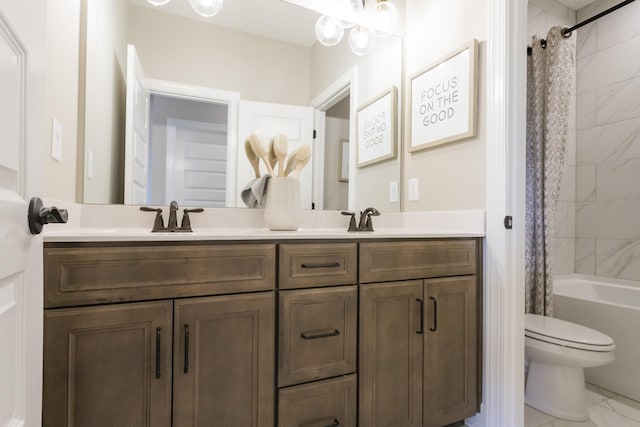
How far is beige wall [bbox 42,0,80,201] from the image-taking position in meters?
0.96

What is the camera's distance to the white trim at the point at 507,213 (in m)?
1.38

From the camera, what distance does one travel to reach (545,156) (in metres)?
1.96

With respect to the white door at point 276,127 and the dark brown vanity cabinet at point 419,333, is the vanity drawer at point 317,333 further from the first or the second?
the white door at point 276,127

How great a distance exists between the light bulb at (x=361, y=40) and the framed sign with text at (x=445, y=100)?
1.05 ft

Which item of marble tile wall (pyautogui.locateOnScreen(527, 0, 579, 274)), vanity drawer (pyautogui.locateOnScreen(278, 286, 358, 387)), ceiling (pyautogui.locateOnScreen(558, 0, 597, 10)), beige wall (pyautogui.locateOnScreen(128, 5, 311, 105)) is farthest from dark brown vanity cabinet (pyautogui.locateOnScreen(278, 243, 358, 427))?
ceiling (pyautogui.locateOnScreen(558, 0, 597, 10))

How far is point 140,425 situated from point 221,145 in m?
1.11

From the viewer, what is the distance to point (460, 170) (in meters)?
1.59

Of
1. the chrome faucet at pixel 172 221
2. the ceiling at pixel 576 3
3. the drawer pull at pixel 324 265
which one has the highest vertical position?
the ceiling at pixel 576 3

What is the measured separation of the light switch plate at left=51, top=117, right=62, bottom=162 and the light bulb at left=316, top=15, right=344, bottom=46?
50.2 inches

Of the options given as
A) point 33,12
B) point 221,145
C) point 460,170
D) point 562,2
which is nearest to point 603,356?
point 460,170

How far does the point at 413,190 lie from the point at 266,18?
1.20 metres

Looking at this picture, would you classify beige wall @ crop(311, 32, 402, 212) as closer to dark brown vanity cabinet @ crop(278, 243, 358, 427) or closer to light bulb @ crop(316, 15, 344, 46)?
light bulb @ crop(316, 15, 344, 46)

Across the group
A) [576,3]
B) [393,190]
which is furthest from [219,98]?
[576,3]

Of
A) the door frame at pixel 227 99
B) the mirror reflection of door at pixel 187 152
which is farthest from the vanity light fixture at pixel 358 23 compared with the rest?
the mirror reflection of door at pixel 187 152
